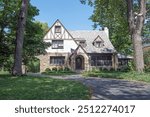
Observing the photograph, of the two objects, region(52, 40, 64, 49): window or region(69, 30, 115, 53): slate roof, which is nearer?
region(52, 40, 64, 49): window

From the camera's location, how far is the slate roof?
179 feet

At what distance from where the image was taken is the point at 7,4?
3244cm

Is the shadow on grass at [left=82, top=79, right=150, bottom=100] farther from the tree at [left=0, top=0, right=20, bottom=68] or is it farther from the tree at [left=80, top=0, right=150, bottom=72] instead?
the tree at [left=0, top=0, right=20, bottom=68]

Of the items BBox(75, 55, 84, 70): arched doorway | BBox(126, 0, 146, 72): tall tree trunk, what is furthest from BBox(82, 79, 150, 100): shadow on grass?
BBox(75, 55, 84, 70): arched doorway

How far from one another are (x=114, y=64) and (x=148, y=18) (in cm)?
958

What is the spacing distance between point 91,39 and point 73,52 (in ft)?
19.9

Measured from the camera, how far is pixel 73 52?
5191 cm

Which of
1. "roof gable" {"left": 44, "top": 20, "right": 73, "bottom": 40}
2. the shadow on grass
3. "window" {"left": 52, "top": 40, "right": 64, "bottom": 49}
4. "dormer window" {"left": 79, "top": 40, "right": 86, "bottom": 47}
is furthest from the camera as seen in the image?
"dormer window" {"left": 79, "top": 40, "right": 86, "bottom": 47}

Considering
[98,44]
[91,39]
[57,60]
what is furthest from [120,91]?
[91,39]

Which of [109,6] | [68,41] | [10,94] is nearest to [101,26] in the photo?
[68,41]

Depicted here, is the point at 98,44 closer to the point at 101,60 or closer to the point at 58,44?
the point at 101,60

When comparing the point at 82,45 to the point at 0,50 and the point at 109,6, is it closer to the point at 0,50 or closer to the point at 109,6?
the point at 109,6

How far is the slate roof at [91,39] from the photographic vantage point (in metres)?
54.5

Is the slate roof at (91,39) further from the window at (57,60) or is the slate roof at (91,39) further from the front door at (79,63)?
the window at (57,60)
